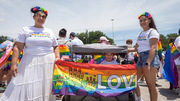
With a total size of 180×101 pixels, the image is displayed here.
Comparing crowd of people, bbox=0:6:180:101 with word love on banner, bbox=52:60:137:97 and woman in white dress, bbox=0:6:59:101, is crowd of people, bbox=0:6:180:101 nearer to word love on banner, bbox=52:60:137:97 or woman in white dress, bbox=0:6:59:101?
woman in white dress, bbox=0:6:59:101

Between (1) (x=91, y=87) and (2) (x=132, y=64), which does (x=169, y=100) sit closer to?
(2) (x=132, y=64)

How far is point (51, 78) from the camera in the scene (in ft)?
8.41

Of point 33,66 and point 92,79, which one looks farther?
point 92,79

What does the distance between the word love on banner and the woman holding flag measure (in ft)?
0.98

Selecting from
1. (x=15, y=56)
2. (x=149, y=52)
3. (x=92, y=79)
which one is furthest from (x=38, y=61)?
(x=149, y=52)

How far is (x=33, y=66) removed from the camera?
7.70 feet

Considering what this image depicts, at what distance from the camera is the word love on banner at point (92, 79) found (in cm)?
251

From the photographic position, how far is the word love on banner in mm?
2510

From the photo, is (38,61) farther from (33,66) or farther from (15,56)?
(15,56)

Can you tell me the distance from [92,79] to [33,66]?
1.19m

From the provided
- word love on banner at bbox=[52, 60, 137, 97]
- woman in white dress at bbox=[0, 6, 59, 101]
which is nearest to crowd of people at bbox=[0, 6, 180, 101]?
woman in white dress at bbox=[0, 6, 59, 101]

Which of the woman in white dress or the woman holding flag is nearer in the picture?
the woman in white dress

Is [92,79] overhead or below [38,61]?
below

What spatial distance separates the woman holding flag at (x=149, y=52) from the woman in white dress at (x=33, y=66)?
6.50 feet
